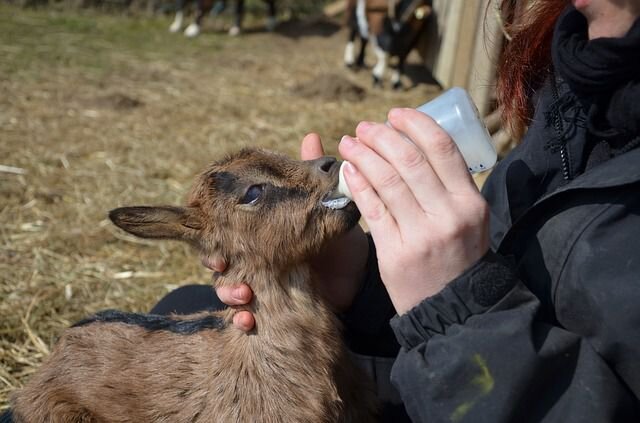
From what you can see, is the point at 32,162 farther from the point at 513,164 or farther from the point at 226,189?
the point at 513,164

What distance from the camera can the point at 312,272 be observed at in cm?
225

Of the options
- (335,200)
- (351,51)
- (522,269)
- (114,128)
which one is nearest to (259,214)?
(335,200)

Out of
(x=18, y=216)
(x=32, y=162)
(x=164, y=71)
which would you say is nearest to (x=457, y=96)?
(x=18, y=216)

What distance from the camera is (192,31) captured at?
11539 millimetres

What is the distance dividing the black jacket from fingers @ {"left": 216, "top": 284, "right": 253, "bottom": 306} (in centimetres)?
73

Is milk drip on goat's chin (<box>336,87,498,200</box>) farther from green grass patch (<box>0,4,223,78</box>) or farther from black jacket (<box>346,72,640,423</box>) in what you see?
green grass patch (<box>0,4,223,78</box>)

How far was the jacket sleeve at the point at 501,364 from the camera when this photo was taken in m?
1.34

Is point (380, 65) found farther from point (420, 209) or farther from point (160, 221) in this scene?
point (420, 209)

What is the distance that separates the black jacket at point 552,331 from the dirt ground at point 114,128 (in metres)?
2.21

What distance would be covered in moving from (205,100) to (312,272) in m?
5.55

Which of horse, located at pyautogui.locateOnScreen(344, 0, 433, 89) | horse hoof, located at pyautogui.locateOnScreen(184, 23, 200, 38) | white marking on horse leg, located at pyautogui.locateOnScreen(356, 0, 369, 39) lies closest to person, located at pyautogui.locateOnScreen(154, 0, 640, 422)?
horse, located at pyautogui.locateOnScreen(344, 0, 433, 89)

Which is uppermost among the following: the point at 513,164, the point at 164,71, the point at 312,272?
the point at 513,164

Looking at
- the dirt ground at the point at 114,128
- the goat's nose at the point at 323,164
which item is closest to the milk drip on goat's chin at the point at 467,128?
the goat's nose at the point at 323,164

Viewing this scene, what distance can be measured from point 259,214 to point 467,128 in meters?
0.75
